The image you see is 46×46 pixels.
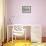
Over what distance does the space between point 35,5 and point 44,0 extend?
0.18 m

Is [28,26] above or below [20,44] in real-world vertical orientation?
above

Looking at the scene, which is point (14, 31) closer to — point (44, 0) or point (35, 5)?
point (35, 5)

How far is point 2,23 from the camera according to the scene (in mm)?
2197

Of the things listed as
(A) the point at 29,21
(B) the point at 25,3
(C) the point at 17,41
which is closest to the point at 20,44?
(C) the point at 17,41

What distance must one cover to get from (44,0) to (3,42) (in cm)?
104

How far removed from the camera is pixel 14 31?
7.27ft

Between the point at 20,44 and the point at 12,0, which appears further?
the point at 12,0

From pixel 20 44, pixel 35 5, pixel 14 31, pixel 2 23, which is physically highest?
pixel 35 5

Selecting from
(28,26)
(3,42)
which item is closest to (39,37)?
(28,26)

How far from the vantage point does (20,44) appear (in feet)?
6.96

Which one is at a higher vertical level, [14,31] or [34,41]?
[14,31]

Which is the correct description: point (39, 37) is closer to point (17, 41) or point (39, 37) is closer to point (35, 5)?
point (17, 41)

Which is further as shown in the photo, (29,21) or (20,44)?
(29,21)

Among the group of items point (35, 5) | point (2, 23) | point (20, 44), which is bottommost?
point (20, 44)
